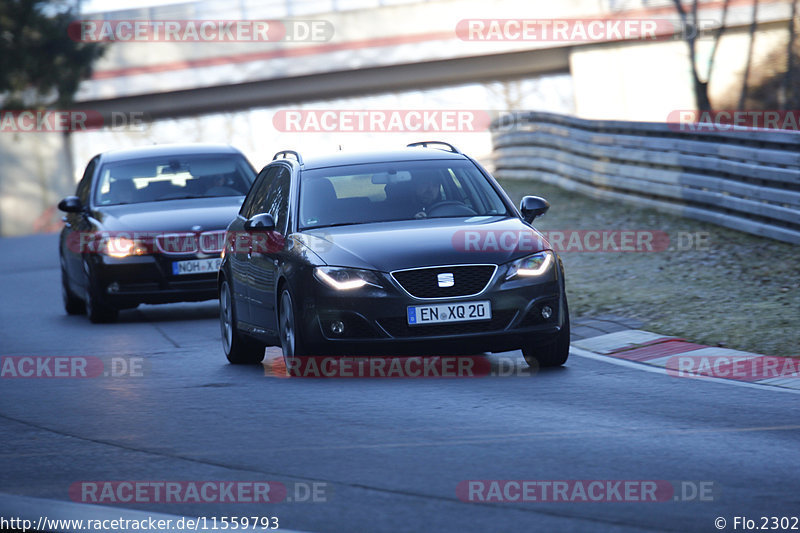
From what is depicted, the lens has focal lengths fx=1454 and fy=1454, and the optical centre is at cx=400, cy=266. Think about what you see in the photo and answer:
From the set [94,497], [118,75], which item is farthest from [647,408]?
[118,75]

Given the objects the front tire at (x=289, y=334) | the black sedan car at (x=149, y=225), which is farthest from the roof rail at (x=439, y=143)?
the black sedan car at (x=149, y=225)

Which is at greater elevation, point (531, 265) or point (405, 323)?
point (531, 265)

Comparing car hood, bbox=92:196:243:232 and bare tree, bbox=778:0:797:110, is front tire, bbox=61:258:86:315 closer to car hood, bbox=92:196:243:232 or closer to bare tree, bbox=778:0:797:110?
car hood, bbox=92:196:243:232

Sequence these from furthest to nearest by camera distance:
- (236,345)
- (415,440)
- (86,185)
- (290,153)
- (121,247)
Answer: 1. (86,185)
2. (121,247)
3. (290,153)
4. (236,345)
5. (415,440)

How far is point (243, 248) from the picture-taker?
446 inches

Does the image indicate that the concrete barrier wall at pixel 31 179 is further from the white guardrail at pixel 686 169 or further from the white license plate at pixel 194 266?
the white license plate at pixel 194 266

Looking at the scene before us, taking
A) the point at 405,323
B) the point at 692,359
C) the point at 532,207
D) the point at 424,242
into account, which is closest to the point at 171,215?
the point at 532,207

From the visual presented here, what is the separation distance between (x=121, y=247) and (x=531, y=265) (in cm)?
598

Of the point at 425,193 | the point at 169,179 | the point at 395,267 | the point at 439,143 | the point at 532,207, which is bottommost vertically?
the point at 169,179

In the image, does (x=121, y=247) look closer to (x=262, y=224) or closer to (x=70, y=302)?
(x=70, y=302)

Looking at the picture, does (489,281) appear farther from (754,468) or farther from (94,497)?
(94,497)

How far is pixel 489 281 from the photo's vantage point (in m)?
9.52

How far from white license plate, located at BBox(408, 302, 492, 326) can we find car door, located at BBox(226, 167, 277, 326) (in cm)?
198

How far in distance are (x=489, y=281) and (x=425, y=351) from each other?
2.04 ft
